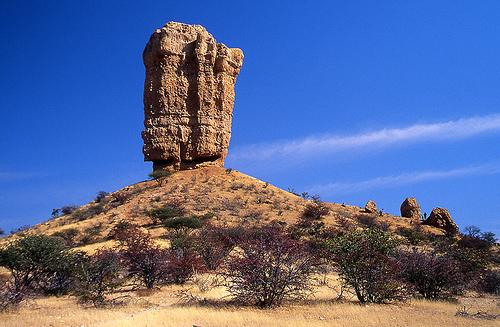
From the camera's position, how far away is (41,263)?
14.1m

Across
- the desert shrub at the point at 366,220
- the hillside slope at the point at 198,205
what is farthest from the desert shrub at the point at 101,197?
the desert shrub at the point at 366,220

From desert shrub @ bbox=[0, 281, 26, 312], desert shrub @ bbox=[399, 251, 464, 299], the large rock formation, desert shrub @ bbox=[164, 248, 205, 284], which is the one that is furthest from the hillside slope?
desert shrub @ bbox=[399, 251, 464, 299]

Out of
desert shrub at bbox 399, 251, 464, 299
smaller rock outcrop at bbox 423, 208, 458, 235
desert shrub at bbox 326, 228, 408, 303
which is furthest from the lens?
smaller rock outcrop at bbox 423, 208, 458, 235

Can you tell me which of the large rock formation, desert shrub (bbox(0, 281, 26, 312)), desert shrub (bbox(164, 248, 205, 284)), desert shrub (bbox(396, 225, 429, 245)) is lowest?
desert shrub (bbox(0, 281, 26, 312))

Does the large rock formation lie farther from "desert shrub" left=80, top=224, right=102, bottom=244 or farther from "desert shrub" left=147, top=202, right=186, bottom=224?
"desert shrub" left=80, top=224, right=102, bottom=244

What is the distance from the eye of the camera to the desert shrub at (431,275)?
13.9m

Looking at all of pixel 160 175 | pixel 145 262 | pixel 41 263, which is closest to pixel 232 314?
pixel 145 262

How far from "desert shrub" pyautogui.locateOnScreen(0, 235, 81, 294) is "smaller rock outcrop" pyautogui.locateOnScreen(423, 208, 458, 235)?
2839cm

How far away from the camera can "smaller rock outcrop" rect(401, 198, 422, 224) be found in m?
38.8

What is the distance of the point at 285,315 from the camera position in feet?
33.6

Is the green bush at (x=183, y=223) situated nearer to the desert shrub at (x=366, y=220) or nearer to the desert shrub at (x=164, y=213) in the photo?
the desert shrub at (x=164, y=213)

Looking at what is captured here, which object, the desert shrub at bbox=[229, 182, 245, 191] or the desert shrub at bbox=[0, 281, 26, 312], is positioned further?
the desert shrub at bbox=[229, 182, 245, 191]

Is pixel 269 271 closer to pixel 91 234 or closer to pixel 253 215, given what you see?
pixel 91 234

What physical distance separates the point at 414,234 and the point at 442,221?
6987mm
